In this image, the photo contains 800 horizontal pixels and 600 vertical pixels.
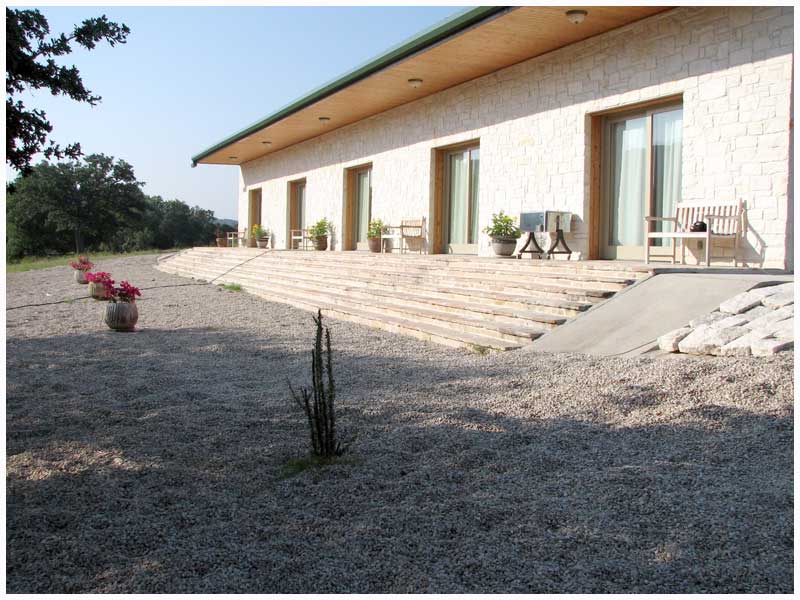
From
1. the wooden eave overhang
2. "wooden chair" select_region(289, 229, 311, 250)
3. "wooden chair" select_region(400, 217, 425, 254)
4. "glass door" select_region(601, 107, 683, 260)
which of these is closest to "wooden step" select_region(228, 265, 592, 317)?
"wooden chair" select_region(400, 217, 425, 254)

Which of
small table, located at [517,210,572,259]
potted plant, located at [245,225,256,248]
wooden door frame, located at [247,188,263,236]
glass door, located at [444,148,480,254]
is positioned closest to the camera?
small table, located at [517,210,572,259]

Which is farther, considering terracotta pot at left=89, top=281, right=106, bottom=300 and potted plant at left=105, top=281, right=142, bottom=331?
terracotta pot at left=89, top=281, right=106, bottom=300

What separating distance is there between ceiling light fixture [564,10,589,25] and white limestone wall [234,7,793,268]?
38.4 inches

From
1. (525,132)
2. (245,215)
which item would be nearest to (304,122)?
(525,132)

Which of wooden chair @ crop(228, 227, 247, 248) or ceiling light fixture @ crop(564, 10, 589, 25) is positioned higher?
ceiling light fixture @ crop(564, 10, 589, 25)

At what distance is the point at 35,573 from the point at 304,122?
15177 millimetres

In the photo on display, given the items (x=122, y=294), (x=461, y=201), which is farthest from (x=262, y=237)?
(x=122, y=294)

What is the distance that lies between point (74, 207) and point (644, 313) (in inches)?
1650

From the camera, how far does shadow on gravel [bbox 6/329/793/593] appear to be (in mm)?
2490

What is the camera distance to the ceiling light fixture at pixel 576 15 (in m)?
8.76

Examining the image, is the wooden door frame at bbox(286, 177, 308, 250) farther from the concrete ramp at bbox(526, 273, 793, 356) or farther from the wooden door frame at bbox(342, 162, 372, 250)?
the concrete ramp at bbox(526, 273, 793, 356)

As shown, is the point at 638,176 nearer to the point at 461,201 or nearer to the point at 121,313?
the point at 461,201

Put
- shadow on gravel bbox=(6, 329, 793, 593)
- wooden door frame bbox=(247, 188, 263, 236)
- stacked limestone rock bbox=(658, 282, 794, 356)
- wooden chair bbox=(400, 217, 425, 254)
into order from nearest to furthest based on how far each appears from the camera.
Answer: shadow on gravel bbox=(6, 329, 793, 593)
stacked limestone rock bbox=(658, 282, 794, 356)
wooden chair bbox=(400, 217, 425, 254)
wooden door frame bbox=(247, 188, 263, 236)

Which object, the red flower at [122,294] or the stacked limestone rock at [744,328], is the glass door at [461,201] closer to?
the red flower at [122,294]
